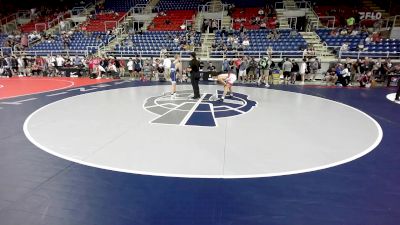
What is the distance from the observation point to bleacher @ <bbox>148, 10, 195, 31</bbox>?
24.2 meters

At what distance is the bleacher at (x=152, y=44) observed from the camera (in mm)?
19812

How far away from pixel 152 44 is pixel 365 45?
1421 centimetres

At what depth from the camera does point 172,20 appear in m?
25.2

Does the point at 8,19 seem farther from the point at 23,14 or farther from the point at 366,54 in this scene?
the point at 366,54

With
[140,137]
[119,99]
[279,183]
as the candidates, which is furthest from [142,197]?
[119,99]

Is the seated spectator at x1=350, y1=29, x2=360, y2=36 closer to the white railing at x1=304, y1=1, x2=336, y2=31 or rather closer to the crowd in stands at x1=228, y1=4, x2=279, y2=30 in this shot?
the white railing at x1=304, y1=1, x2=336, y2=31

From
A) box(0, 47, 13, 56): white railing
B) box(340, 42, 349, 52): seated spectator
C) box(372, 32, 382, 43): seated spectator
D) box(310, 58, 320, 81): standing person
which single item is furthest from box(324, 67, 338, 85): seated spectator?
box(0, 47, 13, 56): white railing

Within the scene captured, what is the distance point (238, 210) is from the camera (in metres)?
3.49

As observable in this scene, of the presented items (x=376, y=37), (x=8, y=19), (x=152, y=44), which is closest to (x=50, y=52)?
(x=152, y=44)

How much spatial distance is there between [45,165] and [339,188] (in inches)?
181

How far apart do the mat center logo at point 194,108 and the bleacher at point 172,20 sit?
14.6 m

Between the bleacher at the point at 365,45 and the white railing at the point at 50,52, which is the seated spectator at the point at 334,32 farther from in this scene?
the white railing at the point at 50,52

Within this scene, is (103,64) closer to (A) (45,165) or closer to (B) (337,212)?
(A) (45,165)

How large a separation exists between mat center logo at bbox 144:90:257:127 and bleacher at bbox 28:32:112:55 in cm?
1351
